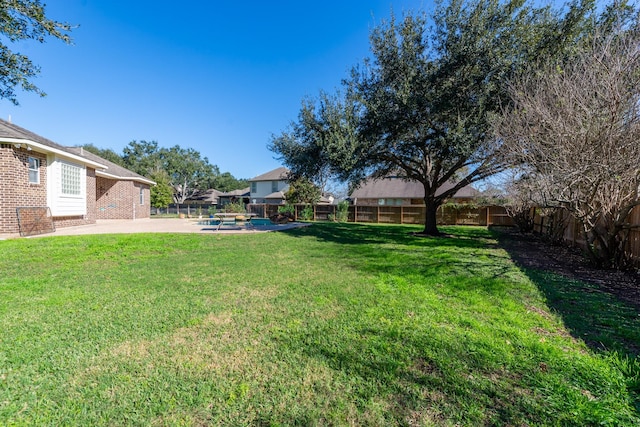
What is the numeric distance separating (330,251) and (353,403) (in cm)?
620

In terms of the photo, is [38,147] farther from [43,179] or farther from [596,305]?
[596,305]

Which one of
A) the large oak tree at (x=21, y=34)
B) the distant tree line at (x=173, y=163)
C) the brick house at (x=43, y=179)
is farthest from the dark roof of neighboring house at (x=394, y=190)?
the distant tree line at (x=173, y=163)

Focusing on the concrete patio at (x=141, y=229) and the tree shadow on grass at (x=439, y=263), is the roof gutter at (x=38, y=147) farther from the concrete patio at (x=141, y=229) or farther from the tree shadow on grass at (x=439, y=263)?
the tree shadow on grass at (x=439, y=263)

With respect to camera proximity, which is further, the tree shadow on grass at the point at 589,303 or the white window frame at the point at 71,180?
the white window frame at the point at 71,180

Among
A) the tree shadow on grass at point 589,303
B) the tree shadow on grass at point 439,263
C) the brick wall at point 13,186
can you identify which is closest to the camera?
the tree shadow on grass at point 589,303

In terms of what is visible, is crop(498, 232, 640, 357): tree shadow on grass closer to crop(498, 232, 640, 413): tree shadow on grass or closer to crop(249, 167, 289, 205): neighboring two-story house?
crop(498, 232, 640, 413): tree shadow on grass

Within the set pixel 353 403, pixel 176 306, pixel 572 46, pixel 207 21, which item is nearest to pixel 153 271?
pixel 176 306

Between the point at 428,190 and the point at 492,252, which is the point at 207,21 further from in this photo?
the point at 492,252

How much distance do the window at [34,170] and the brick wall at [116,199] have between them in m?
7.49

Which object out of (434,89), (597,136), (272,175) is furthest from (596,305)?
(272,175)

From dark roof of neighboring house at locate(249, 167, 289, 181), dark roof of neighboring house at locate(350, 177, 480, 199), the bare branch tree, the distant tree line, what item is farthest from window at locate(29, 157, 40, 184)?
the distant tree line

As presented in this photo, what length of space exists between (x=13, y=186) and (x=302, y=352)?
43.0ft

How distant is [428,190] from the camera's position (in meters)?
13.6

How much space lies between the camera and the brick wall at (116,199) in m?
18.1
